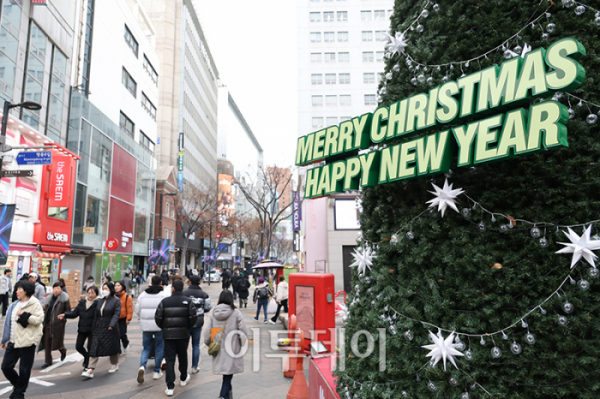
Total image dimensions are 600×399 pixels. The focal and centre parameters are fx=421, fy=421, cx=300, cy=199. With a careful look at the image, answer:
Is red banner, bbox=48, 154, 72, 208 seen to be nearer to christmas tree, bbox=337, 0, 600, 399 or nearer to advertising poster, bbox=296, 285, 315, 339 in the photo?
advertising poster, bbox=296, 285, 315, 339

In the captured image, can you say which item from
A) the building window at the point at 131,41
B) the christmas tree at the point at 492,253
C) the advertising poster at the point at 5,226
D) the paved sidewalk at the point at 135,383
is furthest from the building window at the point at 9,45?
the christmas tree at the point at 492,253

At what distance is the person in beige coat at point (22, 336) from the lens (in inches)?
246

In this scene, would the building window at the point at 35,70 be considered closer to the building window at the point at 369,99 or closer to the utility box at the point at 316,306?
the utility box at the point at 316,306

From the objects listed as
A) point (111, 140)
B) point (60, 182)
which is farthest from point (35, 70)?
point (111, 140)

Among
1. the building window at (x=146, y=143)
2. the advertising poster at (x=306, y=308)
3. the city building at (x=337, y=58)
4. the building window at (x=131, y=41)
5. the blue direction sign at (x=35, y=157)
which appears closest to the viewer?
the advertising poster at (x=306, y=308)

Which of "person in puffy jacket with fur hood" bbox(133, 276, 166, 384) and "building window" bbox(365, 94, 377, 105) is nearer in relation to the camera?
"person in puffy jacket with fur hood" bbox(133, 276, 166, 384)

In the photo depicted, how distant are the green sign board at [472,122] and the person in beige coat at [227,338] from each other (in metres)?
2.88

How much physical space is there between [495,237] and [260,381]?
227 inches

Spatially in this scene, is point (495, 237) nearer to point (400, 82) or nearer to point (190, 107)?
point (400, 82)

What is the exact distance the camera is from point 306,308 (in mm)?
10414

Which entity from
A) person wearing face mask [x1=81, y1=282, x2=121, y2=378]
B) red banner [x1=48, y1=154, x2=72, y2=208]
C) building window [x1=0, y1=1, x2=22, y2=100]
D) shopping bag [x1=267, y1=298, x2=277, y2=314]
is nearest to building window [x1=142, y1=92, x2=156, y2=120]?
red banner [x1=48, y1=154, x2=72, y2=208]

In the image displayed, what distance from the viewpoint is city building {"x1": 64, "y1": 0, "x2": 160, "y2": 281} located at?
28.1m

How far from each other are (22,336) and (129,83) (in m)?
36.5

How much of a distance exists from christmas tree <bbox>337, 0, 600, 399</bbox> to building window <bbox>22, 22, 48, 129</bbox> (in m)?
23.4
